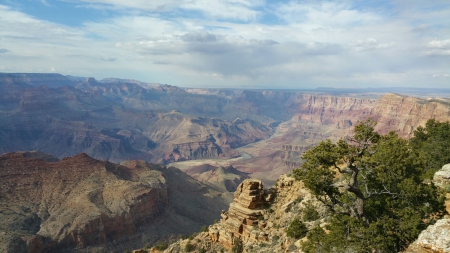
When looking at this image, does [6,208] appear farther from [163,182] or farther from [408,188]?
[408,188]

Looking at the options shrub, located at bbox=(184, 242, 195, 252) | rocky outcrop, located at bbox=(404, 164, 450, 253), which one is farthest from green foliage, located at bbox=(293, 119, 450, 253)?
shrub, located at bbox=(184, 242, 195, 252)

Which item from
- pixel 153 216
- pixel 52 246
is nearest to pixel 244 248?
pixel 52 246

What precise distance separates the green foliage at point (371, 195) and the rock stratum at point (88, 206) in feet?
205

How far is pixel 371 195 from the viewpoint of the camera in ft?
60.8

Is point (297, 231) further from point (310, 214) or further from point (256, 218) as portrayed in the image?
point (256, 218)

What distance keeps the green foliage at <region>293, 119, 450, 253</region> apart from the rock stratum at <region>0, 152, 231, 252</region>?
62.5 metres

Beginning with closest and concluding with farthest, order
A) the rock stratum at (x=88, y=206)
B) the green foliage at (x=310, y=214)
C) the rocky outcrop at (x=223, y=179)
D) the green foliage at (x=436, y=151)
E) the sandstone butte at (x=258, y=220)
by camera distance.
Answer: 1. the green foliage at (x=310, y=214)
2. the sandstone butte at (x=258, y=220)
3. the green foliage at (x=436, y=151)
4. the rock stratum at (x=88, y=206)
5. the rocky outcrop at (x=223, y=179)

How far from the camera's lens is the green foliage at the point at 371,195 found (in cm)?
1642

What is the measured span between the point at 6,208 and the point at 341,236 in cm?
7806

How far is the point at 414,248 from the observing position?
44.3ft

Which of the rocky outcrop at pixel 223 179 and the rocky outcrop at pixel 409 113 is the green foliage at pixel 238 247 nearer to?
the rocky outcrop at pixel 223 179

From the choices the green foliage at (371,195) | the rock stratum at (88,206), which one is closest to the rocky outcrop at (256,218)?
the green foliage at (371,195)

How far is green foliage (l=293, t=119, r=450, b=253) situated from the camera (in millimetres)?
16422

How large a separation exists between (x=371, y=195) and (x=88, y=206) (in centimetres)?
7202
